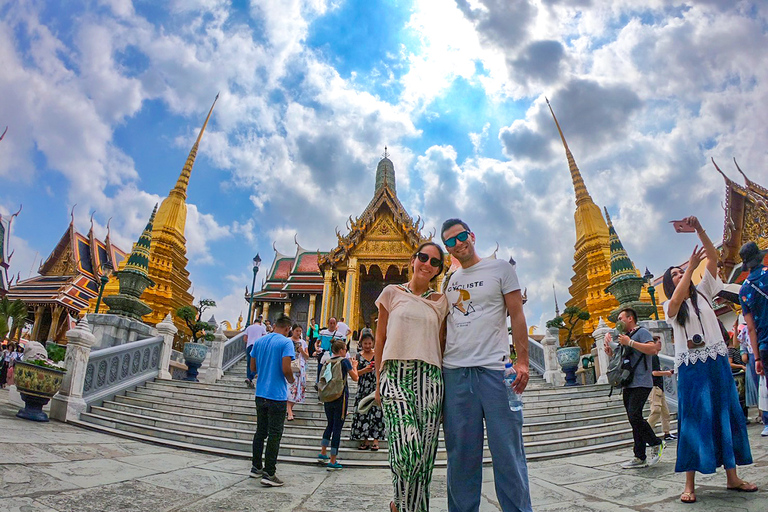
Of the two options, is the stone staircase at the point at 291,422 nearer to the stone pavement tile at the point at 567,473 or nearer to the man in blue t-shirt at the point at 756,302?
the stone pavement tile at the point at 567,473

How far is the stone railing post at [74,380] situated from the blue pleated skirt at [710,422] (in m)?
8.31

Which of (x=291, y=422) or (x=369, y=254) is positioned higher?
(x=369, y=254)

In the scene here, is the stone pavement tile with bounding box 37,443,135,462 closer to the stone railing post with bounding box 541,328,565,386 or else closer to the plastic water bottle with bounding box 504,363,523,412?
the plastic water bottle with bounding box 504,363,523,412

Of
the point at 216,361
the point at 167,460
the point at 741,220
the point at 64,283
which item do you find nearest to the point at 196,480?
the point at 167,460

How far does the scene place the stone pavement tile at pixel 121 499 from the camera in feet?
8.66

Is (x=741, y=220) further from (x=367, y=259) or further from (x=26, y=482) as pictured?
(x=26, y=482)

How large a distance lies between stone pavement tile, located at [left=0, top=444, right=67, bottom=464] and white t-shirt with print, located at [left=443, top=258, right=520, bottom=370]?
3686 mm

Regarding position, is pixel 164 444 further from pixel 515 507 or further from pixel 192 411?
pixel 515 507

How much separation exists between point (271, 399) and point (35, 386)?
16.9ft

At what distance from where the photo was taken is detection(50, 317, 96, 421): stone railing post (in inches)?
279

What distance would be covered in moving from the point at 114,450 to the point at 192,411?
255 cm

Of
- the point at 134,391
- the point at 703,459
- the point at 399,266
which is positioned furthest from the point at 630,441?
the point at 399,266

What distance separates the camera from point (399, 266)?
2020 centimetres

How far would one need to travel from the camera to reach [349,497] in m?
3.38
